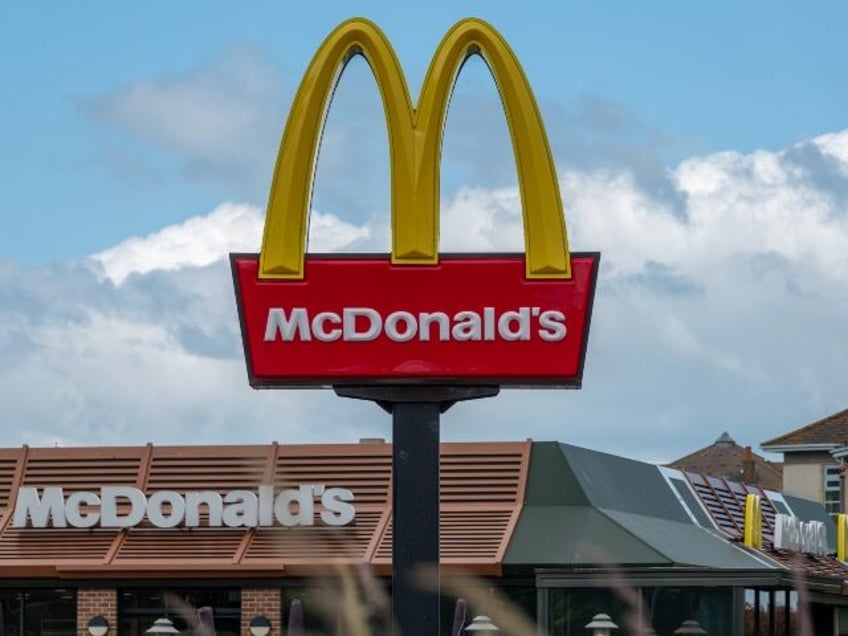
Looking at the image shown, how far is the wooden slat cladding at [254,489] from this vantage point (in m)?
39.6

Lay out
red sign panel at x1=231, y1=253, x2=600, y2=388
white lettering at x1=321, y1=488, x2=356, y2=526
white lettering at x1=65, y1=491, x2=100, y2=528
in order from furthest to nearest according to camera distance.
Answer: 1. white lettering at x1=65, y1=491, x2=100, y2=528
2. white lettering at x1=321, y1=488, x2=356, y2=526
3. red sign panel at x1=231, y1=253, x2=600, y2=388

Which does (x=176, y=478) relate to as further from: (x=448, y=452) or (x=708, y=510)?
(x=708, y=510)

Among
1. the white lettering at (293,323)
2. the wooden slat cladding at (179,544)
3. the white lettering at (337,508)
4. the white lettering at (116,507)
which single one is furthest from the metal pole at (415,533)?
the white lettering at (116,507)

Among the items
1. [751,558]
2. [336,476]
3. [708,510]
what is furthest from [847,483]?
[336,476]

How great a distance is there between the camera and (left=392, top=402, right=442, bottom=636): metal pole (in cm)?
2544

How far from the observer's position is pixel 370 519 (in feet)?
133

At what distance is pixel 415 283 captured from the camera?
26.5 metres

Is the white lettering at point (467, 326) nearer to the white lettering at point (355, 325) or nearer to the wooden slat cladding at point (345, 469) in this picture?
the white lettering at point (355, 325)

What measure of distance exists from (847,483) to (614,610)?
32797 mm

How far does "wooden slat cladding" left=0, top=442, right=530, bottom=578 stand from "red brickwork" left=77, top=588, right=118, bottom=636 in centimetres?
47

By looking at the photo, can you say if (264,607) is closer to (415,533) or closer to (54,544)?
(54,544)

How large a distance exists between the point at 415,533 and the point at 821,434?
55.8 m

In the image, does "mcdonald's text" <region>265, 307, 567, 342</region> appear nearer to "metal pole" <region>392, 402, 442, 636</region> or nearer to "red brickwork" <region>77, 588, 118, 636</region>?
→ "metal pole" <region>392, 402, 442, 636</region>

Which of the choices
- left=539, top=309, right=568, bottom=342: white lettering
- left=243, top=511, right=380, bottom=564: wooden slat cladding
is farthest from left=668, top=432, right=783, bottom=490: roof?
left=539, top=309, right=568, bottom=342: white lettering
